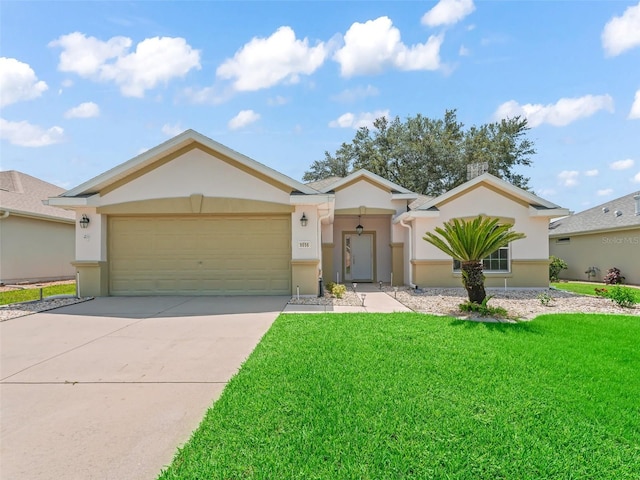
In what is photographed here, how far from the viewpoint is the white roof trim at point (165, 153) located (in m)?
10.8

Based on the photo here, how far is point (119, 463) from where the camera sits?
2.81 m

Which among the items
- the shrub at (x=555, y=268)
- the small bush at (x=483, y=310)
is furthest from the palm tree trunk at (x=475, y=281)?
the shrub at (x=555, y=268)

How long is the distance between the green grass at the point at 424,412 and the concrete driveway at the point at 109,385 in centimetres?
39

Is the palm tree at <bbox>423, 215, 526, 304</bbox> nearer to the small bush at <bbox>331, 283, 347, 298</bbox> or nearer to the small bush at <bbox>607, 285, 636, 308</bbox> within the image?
the small bush at <bbox>607, 285, 636, 308</bbox>

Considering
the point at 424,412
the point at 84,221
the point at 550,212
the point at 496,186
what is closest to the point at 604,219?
the point at 550,212

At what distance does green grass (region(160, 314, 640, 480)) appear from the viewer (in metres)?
2.68

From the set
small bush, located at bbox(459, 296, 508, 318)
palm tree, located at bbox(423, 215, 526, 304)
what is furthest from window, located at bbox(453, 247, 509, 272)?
small bush, located at bbox(459, 296, 508, 318)

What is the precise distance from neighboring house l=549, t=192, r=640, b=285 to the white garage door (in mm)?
16621

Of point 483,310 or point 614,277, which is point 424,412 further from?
point 614,277

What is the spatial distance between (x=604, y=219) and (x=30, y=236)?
28.9m

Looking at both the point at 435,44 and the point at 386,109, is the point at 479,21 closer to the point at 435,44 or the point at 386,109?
the point at 435,44

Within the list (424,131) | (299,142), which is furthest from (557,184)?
(299,142)

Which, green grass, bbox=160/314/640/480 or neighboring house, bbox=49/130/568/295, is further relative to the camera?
neighboring house, bbox=49/130/568/295

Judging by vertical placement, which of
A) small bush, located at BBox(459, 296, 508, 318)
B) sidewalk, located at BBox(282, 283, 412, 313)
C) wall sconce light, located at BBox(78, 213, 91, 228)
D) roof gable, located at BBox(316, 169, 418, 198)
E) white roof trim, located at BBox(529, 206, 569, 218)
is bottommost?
sidewalk, located at BBox(282, 283, 412, 313)
